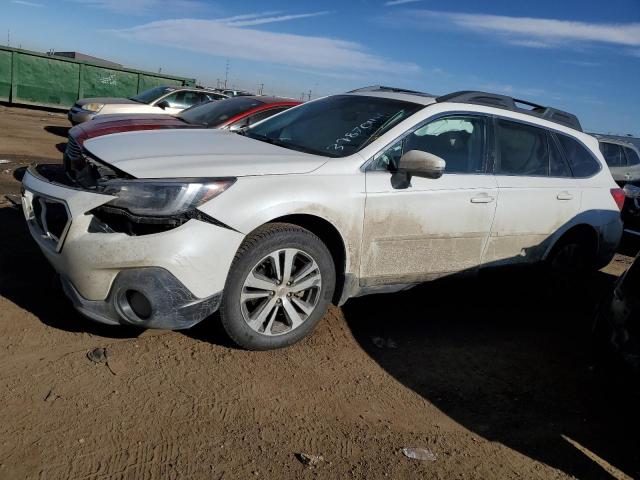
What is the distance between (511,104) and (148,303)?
346cm

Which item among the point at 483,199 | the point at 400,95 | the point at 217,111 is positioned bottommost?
the point at 483,199

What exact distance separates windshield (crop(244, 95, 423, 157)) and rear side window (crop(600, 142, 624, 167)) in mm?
7625

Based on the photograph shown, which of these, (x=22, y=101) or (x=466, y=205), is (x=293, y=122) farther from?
(x=22, y=101)

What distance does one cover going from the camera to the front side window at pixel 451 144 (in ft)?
12.8

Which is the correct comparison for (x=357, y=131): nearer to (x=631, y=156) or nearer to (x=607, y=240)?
(x=607, y=240)

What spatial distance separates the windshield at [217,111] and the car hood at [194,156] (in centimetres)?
366

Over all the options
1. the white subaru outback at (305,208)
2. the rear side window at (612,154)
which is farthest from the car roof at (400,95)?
the rear side window at (612,154)

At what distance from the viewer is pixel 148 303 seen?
3.07m

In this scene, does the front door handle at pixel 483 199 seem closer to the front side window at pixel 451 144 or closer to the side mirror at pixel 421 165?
the front side window at pixel 451 144

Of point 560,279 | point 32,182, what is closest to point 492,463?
point 560,279

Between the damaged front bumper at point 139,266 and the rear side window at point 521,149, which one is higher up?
the rear side window at point 521,149

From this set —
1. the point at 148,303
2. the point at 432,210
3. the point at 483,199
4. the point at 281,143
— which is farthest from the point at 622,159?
the point at 148,303

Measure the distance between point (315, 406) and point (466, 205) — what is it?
190 centimetres

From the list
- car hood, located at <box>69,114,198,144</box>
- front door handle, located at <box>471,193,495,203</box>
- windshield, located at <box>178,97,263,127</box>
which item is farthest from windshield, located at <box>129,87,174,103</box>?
front door handle, located at <box>471,193,495,203</box>
